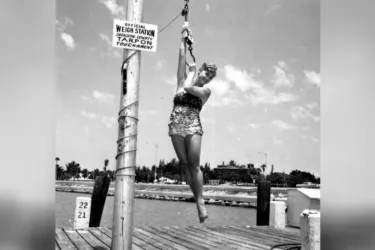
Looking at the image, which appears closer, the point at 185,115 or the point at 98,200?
the point at 185,115

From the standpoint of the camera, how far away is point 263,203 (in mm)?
7457

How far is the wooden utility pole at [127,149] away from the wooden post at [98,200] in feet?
12.3

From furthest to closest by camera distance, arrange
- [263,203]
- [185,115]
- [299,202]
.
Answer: [263,203] → [299,202] → [185,115]

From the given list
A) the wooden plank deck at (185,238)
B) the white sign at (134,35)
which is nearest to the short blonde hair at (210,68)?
the white sign at (134,35)

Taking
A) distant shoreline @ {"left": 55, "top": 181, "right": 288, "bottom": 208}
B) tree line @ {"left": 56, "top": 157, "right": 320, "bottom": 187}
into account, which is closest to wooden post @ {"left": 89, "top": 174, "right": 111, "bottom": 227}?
tree line @ {"left": 56, "top": 157, "right": 320, "bottom": 187}

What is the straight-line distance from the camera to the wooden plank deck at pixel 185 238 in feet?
14.5

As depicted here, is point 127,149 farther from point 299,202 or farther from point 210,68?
point 299,202

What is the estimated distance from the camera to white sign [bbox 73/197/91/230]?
18.6ft

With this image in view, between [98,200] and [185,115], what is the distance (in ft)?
13.6

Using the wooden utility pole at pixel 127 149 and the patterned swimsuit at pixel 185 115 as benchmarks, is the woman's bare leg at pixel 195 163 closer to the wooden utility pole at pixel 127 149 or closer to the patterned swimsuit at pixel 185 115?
the patterned swimsuit at pixel 185 115

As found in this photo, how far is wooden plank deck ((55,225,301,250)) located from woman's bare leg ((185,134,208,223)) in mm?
1350

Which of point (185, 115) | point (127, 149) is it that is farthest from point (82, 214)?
point (185, 115)

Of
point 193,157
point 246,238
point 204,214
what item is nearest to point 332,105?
point 193,157

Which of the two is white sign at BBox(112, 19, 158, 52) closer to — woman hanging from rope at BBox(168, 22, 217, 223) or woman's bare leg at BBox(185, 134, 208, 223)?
woman hanging from rope at BBox(168, 22, 217, 223)
